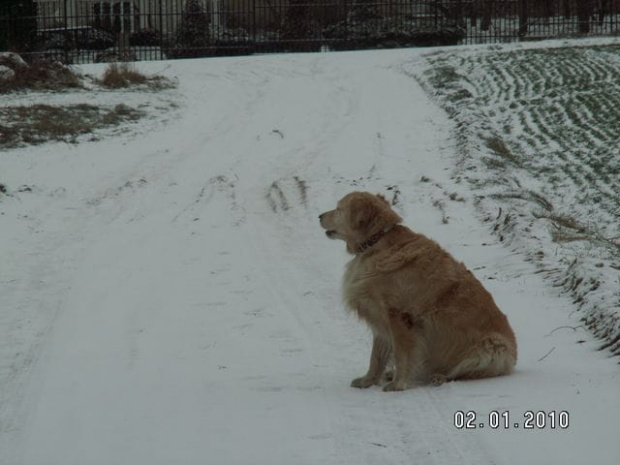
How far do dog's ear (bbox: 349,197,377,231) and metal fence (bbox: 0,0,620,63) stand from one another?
2748cm

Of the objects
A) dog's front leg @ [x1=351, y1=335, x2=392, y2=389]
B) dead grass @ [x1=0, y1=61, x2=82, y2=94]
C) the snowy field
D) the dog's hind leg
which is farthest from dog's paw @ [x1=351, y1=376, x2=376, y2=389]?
dead grass @ [x1=0, y1=61, x2=82, y2=94]

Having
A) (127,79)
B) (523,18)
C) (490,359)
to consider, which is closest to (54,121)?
(127,79)

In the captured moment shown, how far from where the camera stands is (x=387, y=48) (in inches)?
1431

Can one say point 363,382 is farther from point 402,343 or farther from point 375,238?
point 375,238

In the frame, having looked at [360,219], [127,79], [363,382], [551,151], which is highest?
[127,79]

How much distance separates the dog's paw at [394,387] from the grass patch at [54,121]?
12902 millimetres

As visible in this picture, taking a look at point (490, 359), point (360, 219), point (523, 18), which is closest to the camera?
point (490, 359)

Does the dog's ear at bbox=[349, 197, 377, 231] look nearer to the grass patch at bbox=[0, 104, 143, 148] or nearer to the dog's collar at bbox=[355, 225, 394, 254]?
the dog's collar at bbox=[355, 225, 394, 254]

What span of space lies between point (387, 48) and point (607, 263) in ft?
93.1

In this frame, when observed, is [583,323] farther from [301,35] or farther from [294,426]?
[301,35]

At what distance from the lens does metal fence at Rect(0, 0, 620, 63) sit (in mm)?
35938

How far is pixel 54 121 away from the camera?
1995 cm

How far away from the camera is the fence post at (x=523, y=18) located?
37784mm

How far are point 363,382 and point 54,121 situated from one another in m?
Result: 14.7
